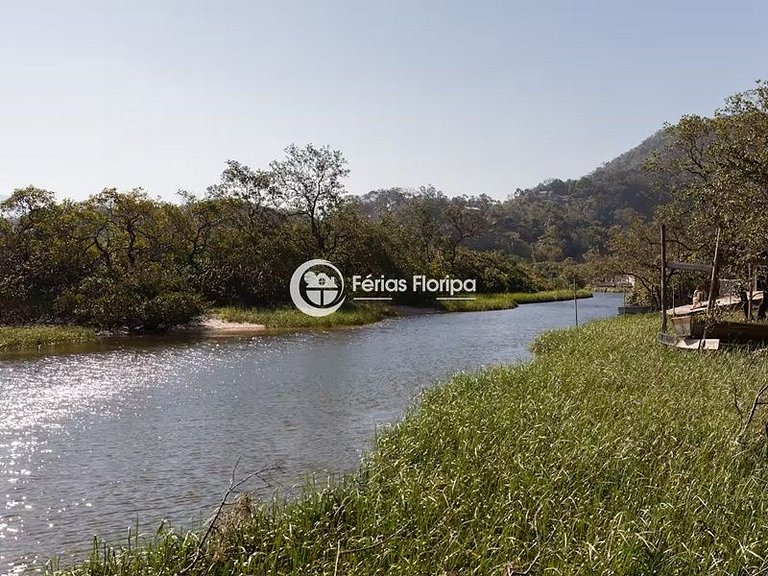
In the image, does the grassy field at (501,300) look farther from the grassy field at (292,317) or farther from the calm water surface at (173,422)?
the calm water surface at (173,422)

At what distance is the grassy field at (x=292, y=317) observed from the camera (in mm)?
26609

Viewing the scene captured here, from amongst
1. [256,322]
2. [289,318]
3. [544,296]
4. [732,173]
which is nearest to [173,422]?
[732,173]

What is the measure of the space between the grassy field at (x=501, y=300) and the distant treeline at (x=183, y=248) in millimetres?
2363

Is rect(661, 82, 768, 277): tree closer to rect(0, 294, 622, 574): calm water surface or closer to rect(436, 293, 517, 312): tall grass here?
rect(0, 294, 622, 574): calm water surface

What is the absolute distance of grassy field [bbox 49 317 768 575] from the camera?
452 centimetres

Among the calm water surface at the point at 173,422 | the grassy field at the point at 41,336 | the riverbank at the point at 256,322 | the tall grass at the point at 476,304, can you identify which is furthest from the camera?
the tall grass at the point at 476,304

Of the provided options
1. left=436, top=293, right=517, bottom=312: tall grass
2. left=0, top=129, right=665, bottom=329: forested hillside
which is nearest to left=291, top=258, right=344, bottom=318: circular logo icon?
left=0, top=129, right=665, bottom=329: forested hillside

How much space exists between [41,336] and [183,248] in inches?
490

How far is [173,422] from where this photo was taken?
10.4m

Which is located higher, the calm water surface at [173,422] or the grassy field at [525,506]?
the grassy field at [525,506]

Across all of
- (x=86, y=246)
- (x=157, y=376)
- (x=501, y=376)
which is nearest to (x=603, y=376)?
(x=501, y=376)

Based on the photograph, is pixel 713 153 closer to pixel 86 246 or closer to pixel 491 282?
pixel 86 246

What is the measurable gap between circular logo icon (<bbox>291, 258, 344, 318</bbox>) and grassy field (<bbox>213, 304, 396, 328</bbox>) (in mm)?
1038

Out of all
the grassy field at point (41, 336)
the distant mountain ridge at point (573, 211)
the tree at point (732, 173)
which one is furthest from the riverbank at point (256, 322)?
the distant mountain ridge at point (573, 211)
